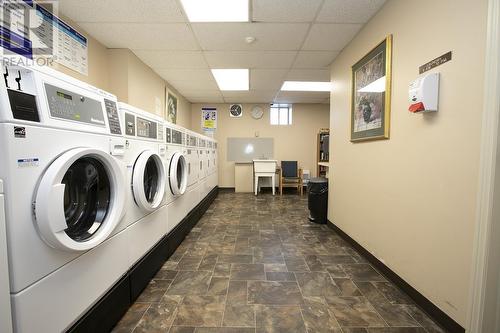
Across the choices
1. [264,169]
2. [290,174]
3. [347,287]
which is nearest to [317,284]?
[347,287]

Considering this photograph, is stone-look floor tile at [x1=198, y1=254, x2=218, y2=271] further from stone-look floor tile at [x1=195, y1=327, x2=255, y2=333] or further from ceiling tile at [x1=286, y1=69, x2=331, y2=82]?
ceiling tile at [x1=286, y1=69, x2=331, y2=82]

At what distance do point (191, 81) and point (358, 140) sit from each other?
320 cm

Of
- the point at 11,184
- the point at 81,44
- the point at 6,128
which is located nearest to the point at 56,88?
the point at 6,128

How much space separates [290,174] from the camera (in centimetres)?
599

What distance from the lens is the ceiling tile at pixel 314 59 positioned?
2926 millimetres

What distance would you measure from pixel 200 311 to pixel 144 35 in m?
2.82

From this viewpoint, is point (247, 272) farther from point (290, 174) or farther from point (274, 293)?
point (290, 174)

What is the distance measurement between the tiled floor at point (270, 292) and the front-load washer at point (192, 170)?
538 millimetres

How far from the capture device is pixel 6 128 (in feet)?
2.51

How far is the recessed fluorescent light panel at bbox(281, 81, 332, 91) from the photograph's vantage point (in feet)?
14.1

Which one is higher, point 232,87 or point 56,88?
point 232,87

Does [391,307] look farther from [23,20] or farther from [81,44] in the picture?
[81,44]

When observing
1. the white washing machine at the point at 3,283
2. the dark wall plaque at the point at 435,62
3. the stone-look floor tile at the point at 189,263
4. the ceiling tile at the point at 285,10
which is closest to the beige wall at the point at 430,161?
the dark wall plaque at the point at 435,62

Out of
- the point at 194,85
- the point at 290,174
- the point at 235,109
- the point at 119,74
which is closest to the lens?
the point at 119,74
